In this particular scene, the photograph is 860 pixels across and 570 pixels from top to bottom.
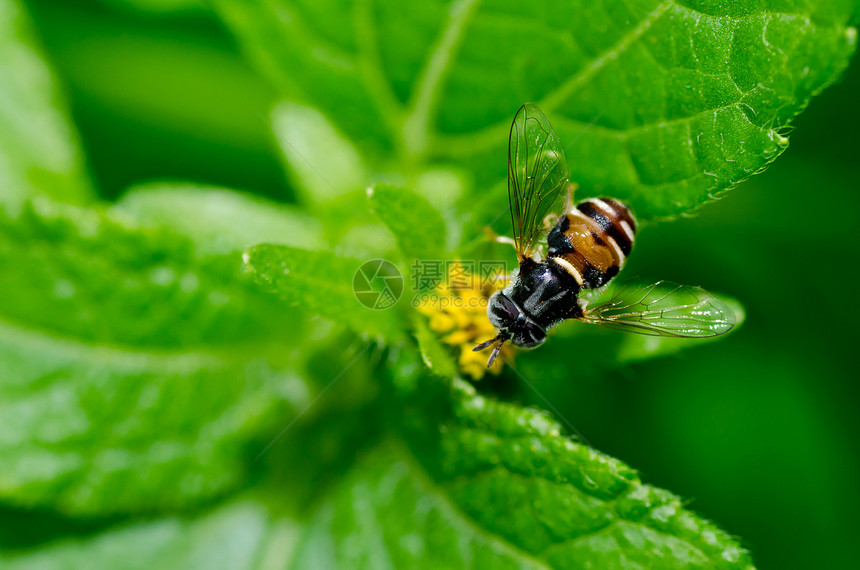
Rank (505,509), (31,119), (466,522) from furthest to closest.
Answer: (31,119)
(466,522)
(505,509)

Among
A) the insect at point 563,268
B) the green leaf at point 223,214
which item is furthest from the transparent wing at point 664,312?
the green leaf at point 223,214

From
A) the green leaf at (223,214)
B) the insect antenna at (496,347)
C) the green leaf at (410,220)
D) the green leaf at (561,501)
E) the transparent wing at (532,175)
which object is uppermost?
the green leaf at (223,214)

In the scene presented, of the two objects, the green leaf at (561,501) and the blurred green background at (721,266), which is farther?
the blurred green background at (721,266)

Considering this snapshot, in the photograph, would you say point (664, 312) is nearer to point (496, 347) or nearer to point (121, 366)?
point (496, 347)

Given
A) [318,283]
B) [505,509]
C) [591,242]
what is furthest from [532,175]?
[505,509]

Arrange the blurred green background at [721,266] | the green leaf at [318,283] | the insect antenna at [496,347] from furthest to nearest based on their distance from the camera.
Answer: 1. the blurred green background at [721,266]
2. the insect antenna at [496,347]
3. the green leaf at [318,283]

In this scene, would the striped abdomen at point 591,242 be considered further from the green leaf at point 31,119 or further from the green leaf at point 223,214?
the green leaf at point 31,119

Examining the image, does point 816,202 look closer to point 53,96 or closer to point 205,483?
point 205,483
